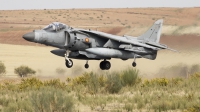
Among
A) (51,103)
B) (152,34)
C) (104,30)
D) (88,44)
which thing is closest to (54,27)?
(88,44)

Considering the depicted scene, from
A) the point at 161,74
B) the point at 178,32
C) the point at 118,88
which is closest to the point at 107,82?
the point at 118,88

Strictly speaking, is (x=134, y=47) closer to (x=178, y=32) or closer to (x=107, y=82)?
(x=107, y=82)

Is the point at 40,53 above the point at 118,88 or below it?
above

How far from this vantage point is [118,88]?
79.6 ft

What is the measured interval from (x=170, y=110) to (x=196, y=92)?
548cm

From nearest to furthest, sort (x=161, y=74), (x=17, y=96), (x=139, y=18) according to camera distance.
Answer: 1. (x=17, y=96)
2. (x=161, y=74)
3. (x=139, y=18)

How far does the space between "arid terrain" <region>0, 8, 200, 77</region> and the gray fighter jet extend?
4823mm

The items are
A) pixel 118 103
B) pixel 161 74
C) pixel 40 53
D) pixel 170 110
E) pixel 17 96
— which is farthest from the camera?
pixel 40 53

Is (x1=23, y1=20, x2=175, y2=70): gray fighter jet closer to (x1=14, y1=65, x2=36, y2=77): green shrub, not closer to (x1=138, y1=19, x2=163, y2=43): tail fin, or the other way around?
(x1=138, y1=19, x2=163, y2=43): tail fin

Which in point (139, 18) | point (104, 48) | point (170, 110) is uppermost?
point (139, 18)

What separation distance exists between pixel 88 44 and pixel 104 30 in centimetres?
4762

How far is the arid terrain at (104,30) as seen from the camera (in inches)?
1417

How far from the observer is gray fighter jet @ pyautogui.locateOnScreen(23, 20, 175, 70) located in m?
27.4

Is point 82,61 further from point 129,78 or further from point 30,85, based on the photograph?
point 30,85
